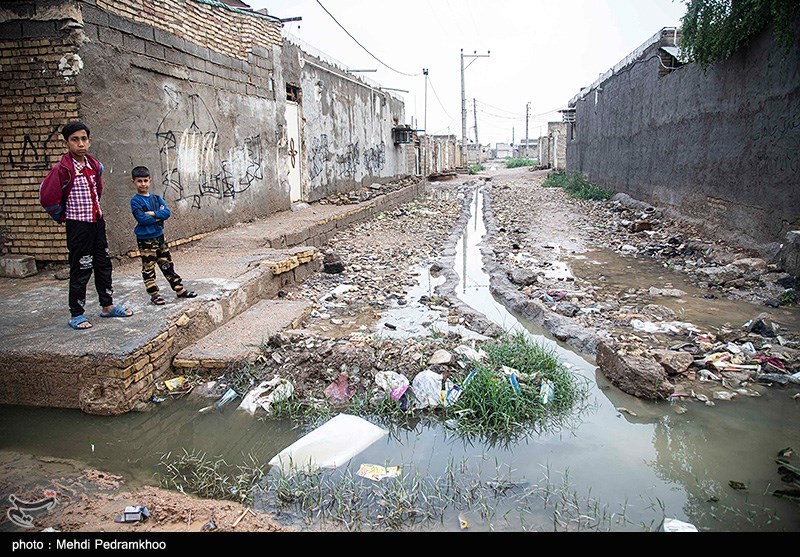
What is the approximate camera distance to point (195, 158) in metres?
7.45

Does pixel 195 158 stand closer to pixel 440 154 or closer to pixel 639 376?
pixel 639 376

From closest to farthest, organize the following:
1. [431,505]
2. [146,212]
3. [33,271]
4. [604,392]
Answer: [431,505], [604,392], [146,212], [33,271]

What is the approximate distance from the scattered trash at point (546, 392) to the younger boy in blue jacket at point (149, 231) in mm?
3103

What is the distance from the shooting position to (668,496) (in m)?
2.58

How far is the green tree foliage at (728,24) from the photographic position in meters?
6.20

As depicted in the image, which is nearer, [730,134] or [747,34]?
[747,34]

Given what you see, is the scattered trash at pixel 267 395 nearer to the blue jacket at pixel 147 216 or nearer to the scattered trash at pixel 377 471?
the scattered trash at pixel 377 471

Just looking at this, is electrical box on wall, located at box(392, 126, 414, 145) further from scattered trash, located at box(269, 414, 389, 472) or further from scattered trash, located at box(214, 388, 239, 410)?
scattered trash, located at box(269, 414, 389, 472)

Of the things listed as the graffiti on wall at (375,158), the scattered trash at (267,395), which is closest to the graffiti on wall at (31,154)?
the scattered trash at (267,395)

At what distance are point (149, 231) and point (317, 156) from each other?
883 cm

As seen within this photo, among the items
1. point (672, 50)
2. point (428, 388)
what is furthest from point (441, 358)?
point (672, 50)
